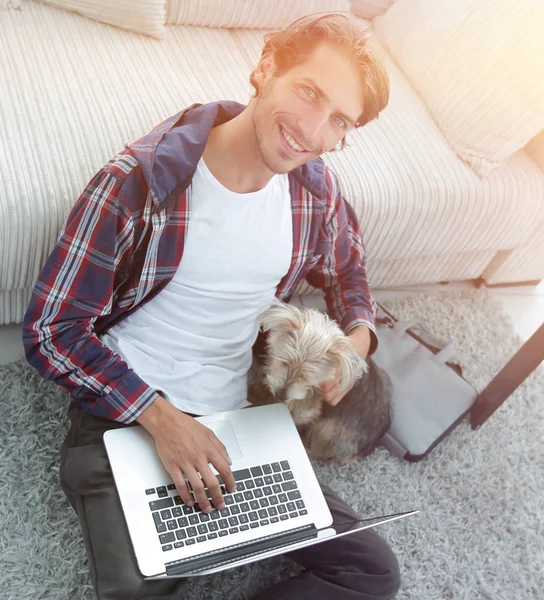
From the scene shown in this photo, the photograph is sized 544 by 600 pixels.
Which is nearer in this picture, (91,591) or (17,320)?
(91,591)

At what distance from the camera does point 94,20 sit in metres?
2.07

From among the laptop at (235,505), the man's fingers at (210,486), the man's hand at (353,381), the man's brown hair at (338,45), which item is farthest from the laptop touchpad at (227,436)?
the man's brown hair at (338,45)

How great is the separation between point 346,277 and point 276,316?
0.28 metres

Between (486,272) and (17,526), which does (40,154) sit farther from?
(486,272)

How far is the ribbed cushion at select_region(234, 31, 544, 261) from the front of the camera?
6.52 feet

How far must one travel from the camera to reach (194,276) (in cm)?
145

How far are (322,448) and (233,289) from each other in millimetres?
567

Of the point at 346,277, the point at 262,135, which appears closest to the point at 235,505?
the point at 346,277

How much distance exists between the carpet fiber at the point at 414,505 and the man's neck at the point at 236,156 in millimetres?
808

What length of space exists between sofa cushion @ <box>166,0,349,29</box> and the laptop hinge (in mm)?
1688

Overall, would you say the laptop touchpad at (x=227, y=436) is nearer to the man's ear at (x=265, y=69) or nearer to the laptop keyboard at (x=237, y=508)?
the laptop keyboard at (x=237, y=508)

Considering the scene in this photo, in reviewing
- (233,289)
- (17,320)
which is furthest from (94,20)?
(233,289)

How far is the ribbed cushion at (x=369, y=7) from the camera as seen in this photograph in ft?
8.16

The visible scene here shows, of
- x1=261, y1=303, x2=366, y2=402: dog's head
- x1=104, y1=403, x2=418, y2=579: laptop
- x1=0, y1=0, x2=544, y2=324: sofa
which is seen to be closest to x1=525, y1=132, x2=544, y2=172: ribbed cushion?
x1=0, y1=0, x2=544, y2=324: sofa
